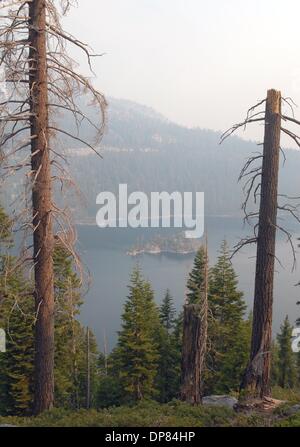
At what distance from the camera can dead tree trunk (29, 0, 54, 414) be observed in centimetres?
680

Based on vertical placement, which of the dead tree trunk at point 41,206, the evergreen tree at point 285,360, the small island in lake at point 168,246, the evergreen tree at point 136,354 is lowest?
the evergreen tree at point 285,360

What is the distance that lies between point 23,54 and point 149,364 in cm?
1796

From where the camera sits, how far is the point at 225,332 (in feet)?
70.2

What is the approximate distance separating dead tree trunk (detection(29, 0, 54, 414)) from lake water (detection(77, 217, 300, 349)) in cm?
2639

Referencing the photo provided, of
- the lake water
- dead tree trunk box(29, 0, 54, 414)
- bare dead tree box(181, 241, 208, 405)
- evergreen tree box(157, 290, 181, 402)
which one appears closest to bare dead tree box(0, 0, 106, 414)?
dead tree trunk box(29, 0, 54, 414)

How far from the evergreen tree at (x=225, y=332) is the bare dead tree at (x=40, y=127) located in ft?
47.4

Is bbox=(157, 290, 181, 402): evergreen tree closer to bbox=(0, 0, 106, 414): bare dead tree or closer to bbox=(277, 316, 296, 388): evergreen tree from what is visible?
bbox=(277, 316, 296, 388): evergreen tree

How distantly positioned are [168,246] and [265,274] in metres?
115

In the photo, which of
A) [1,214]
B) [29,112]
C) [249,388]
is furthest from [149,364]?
[29,112]

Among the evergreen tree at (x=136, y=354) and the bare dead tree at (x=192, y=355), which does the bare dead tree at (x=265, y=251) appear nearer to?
the bare dead tree at (x=192, y=355)

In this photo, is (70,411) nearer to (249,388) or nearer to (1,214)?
(249,388)

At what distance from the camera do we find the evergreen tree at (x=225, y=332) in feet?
67.5

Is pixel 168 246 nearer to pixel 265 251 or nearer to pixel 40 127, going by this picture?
pixel 265 251

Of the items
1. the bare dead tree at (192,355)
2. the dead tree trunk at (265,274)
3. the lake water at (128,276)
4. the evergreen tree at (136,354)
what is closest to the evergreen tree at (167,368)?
the evergreen tree at (136,354)
